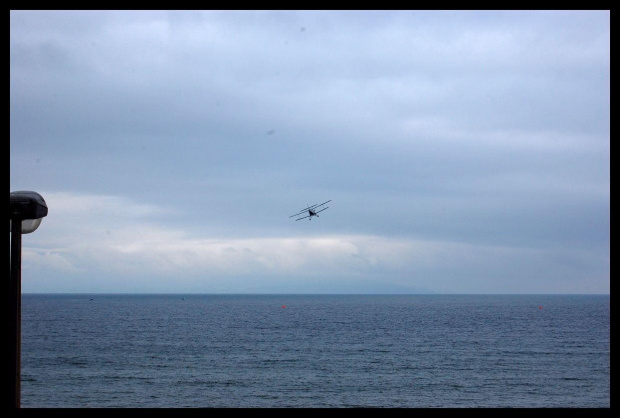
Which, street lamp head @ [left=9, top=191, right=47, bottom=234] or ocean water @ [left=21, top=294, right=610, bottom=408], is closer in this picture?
street lamp head @ [left=9, top=191, right=47, bottom=234]

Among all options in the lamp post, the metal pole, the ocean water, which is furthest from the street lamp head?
the ocean water

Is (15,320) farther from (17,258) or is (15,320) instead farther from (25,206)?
(25,206)

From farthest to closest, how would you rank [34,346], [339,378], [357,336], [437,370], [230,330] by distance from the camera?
[230,330], [357,336], [34,346], [437,370], [339,378]

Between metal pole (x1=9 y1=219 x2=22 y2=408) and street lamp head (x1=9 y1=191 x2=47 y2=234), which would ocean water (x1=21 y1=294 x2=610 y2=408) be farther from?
metal pole (x1=9 y1=219 x2=22 y2=408)

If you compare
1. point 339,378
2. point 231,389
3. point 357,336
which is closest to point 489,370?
point 339,378

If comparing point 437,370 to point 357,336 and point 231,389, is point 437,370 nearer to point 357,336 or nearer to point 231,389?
point 231,389

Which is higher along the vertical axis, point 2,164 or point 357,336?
point 2,164

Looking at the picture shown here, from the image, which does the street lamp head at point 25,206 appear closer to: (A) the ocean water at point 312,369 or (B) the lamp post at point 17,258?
(B) the lamp post at point 17,258

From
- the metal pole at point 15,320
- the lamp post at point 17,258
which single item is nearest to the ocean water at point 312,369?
the lamp post at point 17,258
